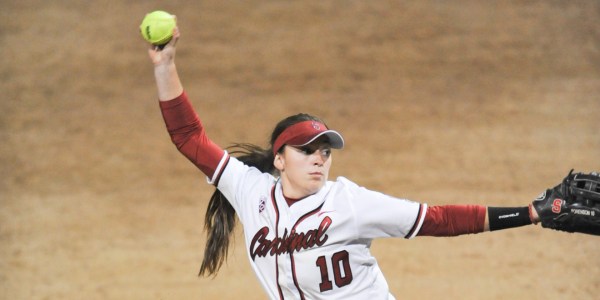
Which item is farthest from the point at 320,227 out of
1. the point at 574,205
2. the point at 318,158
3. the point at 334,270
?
the point at 574,205

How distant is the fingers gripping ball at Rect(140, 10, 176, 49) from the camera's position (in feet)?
10.0

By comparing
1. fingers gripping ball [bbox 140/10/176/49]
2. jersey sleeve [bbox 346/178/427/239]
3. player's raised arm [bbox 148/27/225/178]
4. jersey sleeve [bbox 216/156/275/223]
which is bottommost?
jersey sleeve [bbox 346/178/427/239]

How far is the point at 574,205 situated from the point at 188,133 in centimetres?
155

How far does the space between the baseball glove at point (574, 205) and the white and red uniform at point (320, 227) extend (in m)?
0.24

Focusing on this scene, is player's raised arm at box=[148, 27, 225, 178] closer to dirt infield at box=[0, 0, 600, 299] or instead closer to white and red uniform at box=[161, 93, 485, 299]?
white and red uniform at box=[161, 93, 485, 299]

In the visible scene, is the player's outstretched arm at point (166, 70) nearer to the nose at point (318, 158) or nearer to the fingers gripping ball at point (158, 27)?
the fingers gripping ball at point (158, 27)

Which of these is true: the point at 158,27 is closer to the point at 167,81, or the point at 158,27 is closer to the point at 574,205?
the point at 167,81

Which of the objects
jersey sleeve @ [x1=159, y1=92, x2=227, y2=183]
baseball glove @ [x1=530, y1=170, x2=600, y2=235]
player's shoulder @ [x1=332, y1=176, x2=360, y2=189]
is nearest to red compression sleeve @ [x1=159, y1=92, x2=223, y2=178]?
jersey sleeve @ [x1=159, y1=92, x2=227, y2=183]

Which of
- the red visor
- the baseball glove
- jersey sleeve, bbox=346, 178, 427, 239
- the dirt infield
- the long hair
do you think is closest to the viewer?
the baseball glove

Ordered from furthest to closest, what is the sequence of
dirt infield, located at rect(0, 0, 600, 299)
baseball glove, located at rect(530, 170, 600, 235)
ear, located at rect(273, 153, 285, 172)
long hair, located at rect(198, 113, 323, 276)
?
dirt infield, located at rect(0, 0, 600, 299)
long hair, located at rect(198, 113, 323, 276)
ear, located at rect(273, 153, 285, 172)
baseball glove, located at rect(530, 170, 600, 235)

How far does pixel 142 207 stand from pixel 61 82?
1673 mm

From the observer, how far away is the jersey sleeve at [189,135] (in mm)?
3189

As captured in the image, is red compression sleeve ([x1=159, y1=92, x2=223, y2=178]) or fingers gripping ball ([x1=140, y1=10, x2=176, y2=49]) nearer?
fingers gripping ball ([x1=140, y1=10, x2=176, y2=49])

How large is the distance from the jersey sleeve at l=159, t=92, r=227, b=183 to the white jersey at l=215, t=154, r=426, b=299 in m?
0.29
